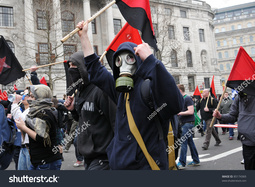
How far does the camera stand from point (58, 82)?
29672mm

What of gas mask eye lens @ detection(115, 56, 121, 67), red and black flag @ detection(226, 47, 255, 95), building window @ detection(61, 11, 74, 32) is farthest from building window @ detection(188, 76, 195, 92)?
gas mask eye lens @ detection(115, 56, 121, 67)

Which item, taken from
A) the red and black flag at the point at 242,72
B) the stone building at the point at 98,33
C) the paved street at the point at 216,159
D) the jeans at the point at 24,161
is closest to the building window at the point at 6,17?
the stone building at the point at 98,33

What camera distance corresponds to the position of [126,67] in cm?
232

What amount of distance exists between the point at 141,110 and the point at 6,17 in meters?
30.9

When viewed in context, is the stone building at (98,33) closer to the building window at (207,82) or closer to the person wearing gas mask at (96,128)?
the building window at (207,82)

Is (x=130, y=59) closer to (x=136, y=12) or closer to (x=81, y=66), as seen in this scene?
(x=81, y=66)

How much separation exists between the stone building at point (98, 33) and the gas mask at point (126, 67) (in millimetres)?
18699

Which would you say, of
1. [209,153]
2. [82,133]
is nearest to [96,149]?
[82,133]

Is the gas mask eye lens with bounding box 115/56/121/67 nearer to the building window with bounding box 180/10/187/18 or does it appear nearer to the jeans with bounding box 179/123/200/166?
the jeans with bounding box 179/123/200/166

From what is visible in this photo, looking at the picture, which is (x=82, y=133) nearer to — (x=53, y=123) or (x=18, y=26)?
(x=53, y=123)

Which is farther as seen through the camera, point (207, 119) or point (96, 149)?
point (207, 119)

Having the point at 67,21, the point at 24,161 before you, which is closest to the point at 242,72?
the point at 24,161

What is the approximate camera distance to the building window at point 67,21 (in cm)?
2916

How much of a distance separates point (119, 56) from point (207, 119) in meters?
8.99
